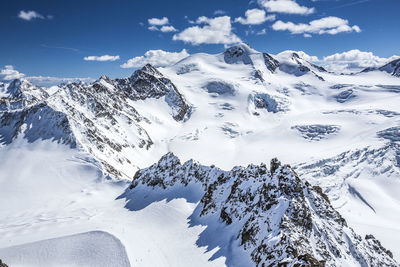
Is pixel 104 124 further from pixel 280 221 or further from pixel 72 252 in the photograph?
pixel 280 221

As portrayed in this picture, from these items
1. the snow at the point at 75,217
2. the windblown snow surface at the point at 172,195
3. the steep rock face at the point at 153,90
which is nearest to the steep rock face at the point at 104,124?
the windblown snow surface at the point at 172,195

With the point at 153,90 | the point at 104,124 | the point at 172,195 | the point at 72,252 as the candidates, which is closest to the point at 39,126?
the point at 104,124

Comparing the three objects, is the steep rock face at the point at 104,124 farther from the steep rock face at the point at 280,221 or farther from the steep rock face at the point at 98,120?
the steep rock face at the point at 280,221

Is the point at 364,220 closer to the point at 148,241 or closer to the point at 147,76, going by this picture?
the point at 148,241

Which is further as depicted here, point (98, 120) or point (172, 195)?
point (98, 120)

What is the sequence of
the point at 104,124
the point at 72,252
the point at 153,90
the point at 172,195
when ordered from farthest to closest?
the point at 153,90
the point at 104,124
the point at 172,195
the point at 72,252

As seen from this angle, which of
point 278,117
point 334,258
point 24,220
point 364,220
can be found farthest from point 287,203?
point 278,117
